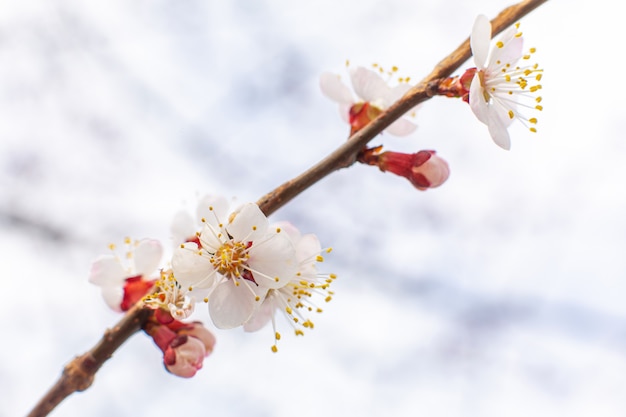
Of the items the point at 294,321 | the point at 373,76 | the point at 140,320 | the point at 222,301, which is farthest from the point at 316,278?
the point at 373,76

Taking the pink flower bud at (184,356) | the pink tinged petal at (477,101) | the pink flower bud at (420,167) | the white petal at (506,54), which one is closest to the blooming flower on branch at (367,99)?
the pink flower bud at (420,167)

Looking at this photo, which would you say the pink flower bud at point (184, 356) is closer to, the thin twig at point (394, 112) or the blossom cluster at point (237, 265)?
the blossom cluster at point (237, 265)

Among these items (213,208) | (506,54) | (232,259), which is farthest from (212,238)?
(506,54)

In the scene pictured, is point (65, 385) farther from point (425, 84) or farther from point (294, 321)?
point (425, 84)

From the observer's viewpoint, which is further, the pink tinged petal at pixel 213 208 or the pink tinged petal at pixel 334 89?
the pink tinged petal at pixel 334 89

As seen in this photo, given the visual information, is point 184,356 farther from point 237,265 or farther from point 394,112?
point 394,112

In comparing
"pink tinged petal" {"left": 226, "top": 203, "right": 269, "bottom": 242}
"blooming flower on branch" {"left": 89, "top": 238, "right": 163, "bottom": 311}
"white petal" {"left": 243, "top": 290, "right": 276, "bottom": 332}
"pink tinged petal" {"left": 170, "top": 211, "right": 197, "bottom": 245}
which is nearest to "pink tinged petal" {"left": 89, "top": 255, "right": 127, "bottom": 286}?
"blooming flower on branch" {"left": 89, "top": 238, "right": 163, "bottom": 311}
